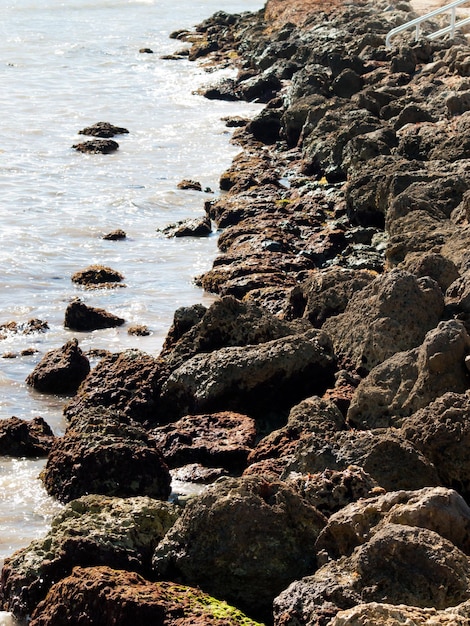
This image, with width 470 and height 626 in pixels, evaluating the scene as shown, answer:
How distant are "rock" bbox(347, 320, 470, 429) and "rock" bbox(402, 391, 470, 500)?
561 mm

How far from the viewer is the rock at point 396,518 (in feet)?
15.3

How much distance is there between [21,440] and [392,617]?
4.72 metres

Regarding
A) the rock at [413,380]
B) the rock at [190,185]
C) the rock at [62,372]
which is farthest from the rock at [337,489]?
the rock at [190,185]

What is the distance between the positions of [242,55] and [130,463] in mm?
29616

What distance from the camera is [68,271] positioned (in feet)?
43.7

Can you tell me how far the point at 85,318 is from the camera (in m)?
11.0

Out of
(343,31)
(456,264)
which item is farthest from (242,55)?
(456,264)

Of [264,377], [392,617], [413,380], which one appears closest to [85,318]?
[264,377]

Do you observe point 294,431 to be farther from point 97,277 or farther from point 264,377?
point 97,277

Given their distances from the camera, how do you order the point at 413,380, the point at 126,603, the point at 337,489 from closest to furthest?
the point at 126,603, the point at 337,489, the point at 413,380

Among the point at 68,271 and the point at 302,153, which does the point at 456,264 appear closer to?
the point at 68,271

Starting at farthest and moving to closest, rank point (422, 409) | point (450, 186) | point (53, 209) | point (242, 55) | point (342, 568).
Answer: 1. point (242, 55)
2. point (53, 209)
3. point (450, 186)
4. point (422, 409)
5. point (342, 568)

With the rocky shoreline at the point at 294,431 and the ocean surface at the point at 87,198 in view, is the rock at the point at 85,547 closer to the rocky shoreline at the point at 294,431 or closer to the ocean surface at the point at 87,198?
A: the rocky shoreline at the point at 294,431

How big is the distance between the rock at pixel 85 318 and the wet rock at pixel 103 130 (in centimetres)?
1276
